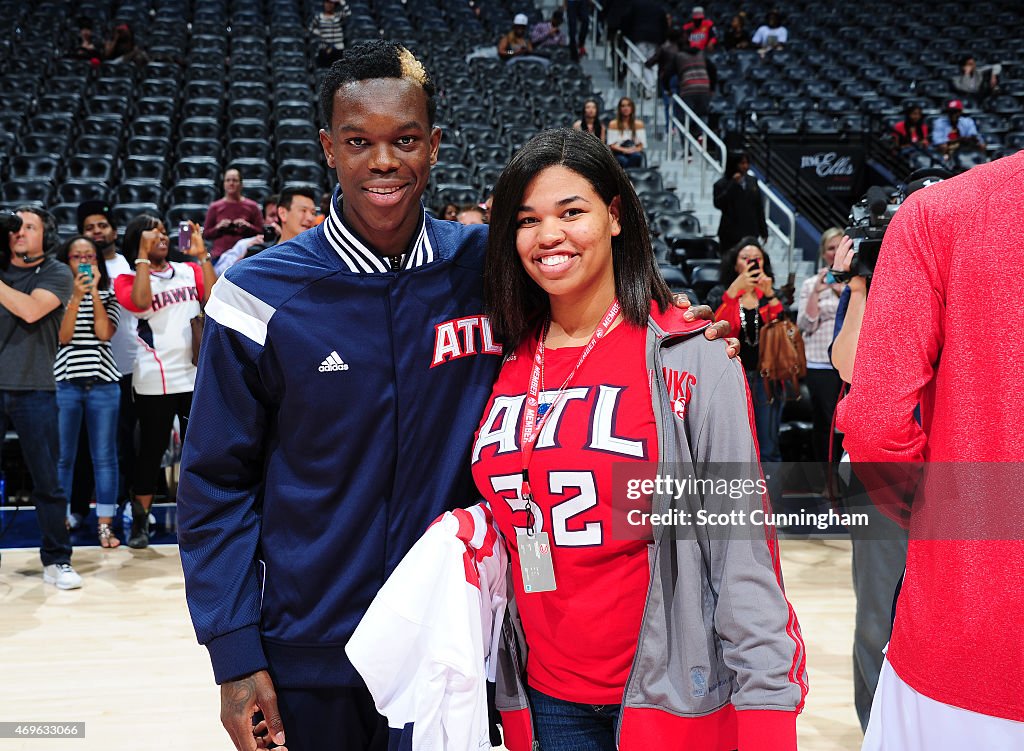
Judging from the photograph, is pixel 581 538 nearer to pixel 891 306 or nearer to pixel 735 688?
pixel 735 688

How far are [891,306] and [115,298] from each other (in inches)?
199

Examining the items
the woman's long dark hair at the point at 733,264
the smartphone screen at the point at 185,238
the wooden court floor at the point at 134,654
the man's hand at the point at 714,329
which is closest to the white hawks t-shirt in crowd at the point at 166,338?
the smartphone screen at the point at 185,238

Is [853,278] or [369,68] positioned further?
[853,278]

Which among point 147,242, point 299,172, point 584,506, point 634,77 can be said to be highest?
point 634,77

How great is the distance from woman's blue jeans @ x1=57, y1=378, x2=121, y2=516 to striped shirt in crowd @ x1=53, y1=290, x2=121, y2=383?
4 centimetres

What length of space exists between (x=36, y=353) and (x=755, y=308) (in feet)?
12.8

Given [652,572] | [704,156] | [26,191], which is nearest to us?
[652,572]

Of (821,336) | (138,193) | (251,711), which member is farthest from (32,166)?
(251,711)

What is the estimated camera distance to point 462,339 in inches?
74.4

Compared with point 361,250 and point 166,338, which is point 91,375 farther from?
point 361,250

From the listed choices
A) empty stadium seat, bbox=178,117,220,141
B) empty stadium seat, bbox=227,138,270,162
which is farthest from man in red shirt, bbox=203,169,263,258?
empty stadium seat, bbox=178,117,220,141

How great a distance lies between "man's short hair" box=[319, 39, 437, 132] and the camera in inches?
70.8

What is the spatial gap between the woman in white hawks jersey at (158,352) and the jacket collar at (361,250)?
13.1 ft

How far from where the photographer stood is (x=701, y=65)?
11.7 m
